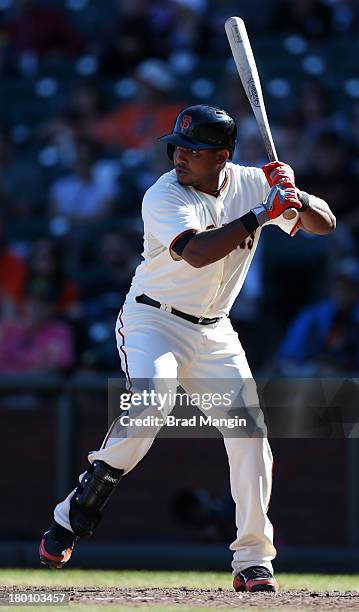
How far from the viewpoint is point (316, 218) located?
184 inches

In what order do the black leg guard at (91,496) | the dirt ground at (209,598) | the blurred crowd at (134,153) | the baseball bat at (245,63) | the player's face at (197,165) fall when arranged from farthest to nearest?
the blurred crowd at (134,153) < the baseball bat at (245,63) < the player's face at (197,165) < the black leg guard at (91,496) < the dirt ground at (209,598)

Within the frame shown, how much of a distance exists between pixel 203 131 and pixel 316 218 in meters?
0.55

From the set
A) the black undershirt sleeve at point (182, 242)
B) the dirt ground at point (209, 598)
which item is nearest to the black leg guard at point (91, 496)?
the dirt ground at point (209, 598)

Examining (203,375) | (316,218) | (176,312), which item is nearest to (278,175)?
(316,218)

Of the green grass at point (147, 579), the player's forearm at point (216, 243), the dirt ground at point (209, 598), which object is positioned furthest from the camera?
the green grass at point (147, 579)

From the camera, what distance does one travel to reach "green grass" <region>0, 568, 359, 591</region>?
520 cm

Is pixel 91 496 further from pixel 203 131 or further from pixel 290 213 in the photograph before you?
pixel 203 131

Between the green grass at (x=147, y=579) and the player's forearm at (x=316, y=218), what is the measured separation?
1474 millimetres

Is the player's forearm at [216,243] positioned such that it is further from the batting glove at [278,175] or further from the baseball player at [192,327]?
the batting glove at [278,175]

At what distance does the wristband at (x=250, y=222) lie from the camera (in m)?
4.33

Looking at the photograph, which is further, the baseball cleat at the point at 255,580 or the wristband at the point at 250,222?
the baseball cleat at the point at 255,580

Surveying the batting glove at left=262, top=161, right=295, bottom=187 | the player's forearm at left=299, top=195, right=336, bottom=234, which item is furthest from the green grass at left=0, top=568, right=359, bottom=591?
the batting glove at left=262, top=161, right=295, bottom=187

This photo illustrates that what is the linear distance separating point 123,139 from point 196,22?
1458mm

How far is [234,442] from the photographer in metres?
4.65
